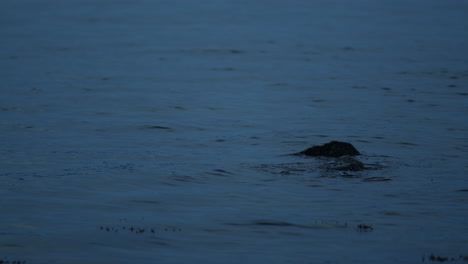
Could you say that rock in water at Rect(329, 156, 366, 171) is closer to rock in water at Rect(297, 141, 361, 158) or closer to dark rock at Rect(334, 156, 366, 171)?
dark rock at Rect(334, 156, 366, 171)

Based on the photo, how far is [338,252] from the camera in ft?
43.9

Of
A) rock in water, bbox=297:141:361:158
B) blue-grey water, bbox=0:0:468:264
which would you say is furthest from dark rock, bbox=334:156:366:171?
rock in water, bbox=297:141:361:158

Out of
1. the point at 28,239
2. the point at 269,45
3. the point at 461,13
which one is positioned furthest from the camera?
the point at 461,13

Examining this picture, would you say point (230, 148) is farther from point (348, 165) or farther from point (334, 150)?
point (348, 165)

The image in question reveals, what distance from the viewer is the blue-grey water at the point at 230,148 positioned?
555 inches

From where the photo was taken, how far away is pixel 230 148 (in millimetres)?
23688

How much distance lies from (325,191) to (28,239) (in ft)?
21.7

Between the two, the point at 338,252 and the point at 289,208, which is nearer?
the point at 338,252

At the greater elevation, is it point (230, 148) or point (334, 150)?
point (334, 150)

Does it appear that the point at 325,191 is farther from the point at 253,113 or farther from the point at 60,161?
the point at 253,113

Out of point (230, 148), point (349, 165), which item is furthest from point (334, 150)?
point (230, 148)

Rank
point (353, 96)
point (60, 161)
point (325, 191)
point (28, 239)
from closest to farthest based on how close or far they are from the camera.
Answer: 1. point (28, 239)
2. point (325, 191)
3. point (60, 161)
4. point (353, 96)

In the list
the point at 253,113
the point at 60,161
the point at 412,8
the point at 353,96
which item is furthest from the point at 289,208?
the point at 412,8

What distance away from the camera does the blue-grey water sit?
14.1 metres
